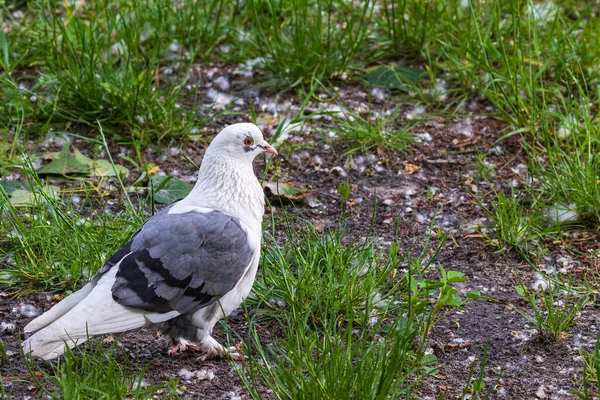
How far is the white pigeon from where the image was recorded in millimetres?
3430

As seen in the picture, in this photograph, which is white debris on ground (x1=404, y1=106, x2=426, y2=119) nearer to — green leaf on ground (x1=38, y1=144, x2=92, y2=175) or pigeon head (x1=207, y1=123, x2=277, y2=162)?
pigeon head (x1=207, y1=123, x2=277, y2=162)

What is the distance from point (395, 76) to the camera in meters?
5.88

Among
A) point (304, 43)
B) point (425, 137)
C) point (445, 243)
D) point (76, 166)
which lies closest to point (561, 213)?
point (445, 243)

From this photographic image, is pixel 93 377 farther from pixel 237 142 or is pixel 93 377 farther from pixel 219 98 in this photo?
pixel 219 98

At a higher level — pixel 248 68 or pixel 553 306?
pixel 248 68

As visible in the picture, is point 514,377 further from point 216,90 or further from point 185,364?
point 216,90

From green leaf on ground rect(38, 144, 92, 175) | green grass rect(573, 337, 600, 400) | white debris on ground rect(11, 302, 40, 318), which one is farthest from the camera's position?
green leaf on ground rect(38, 144, 92, 175)

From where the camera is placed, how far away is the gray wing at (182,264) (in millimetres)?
3525

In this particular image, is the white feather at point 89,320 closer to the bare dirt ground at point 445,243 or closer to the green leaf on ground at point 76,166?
the bare dirt ground at point 445,243

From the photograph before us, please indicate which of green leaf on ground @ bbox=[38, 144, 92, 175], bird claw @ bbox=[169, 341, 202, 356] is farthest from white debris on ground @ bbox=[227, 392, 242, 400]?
green leaf on ground @ bbox=[38, 144, 92, 175]

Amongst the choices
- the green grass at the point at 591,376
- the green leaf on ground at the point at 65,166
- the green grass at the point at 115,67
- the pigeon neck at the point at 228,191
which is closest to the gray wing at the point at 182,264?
the pigeon neck at the point at 228,191

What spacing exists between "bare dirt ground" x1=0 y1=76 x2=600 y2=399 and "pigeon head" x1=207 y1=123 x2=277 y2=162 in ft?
1.41

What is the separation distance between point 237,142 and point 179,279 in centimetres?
74

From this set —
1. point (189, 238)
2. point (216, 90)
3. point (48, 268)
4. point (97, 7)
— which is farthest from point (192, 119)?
point (189, 238)
